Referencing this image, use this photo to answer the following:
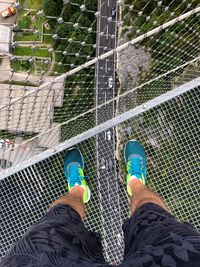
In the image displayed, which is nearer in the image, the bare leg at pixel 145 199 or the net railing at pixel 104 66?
the bare leg at pixel 145 199

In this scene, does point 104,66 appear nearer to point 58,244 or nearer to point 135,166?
point 135,166

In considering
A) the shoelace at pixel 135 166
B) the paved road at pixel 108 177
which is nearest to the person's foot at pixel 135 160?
the shoelace at pixel 135 166

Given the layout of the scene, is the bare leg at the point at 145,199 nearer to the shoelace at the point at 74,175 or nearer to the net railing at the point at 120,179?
the shoelace at the point at 74,175

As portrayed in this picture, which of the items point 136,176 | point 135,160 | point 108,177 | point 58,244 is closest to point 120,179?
point 108,177

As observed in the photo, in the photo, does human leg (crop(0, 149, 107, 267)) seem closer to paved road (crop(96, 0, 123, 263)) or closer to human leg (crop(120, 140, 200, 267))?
human leg (crop(120, 140, 200, 267))

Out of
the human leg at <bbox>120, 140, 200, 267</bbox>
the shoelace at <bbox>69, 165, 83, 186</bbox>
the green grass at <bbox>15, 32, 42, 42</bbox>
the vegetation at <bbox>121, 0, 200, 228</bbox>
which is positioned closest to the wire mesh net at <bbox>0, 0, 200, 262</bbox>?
the vegetation at <bbox>121, 0, 200, 228</bbox>

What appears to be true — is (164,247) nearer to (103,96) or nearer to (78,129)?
(78,129)
